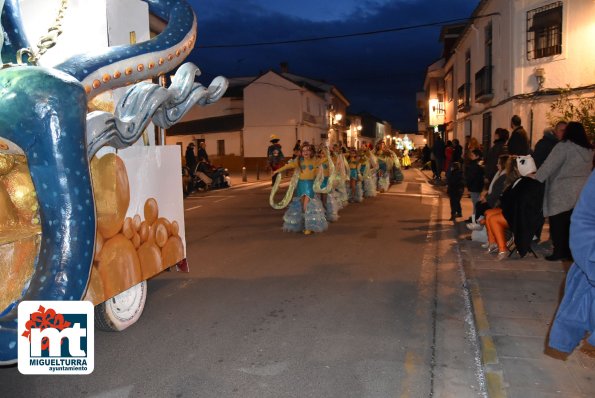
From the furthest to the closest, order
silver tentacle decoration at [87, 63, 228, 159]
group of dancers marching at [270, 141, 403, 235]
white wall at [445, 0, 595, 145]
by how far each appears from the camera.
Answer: white wall at [445, 0, 595, 145], group of dancers marching at [270, 141, 403, 235], silver tentacle decoration at [87, 63, 228, 159]

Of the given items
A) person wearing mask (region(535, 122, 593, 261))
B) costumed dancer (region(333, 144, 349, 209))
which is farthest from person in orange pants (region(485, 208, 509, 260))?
costumed dancer (region(333, 144, 349, 209))

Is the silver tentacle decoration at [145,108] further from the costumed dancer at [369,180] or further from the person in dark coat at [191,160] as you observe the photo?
the person in dark coat at [191,160]

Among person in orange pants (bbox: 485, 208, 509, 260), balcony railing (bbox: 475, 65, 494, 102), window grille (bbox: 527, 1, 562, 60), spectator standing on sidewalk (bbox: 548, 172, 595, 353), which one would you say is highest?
window grille (bbox: 527, 1, 562, 60)

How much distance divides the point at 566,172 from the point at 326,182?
4.74 meters

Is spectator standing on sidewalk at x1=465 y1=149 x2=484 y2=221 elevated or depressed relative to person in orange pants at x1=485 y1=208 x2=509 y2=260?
elevated

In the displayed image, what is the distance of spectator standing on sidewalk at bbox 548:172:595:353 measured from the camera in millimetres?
2340

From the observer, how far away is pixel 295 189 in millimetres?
10102

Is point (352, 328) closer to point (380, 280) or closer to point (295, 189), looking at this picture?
point (380, 280)

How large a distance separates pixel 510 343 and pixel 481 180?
18.6ft

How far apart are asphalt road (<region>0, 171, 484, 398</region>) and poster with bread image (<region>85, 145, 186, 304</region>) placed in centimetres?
64

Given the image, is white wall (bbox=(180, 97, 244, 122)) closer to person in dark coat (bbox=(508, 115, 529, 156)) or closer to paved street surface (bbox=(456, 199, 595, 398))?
person in dark coat (bbox=(508, 115, 529, 156))

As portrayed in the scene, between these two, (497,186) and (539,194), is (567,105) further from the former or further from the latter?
(539,194)

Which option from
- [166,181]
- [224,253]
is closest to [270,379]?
[166,181]

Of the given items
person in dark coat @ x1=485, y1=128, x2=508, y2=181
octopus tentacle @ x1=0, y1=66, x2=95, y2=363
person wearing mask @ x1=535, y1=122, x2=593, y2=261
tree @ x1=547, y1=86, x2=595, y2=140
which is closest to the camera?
octopus tentacle @ x1=0, y1=66, x2=95, y2=363
